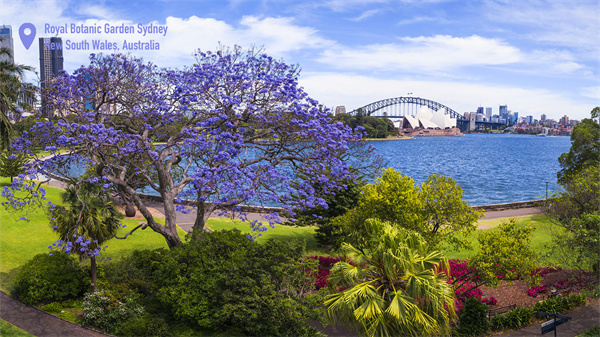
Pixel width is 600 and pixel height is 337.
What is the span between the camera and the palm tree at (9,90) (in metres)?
21.5

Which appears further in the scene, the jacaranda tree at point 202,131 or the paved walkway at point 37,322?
the jacaranda tree at point 202,131

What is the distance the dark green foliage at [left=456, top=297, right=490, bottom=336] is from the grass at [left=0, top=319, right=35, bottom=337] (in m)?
15.2

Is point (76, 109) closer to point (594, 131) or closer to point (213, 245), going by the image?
point (213, 245)

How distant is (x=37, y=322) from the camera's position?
15.8 m

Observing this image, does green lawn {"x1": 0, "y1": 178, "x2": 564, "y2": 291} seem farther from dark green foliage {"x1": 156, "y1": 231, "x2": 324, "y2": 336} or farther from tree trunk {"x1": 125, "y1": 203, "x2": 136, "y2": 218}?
dark green foliage {"x1": 156, "y1": 231, "x2": 324, "y2": 336}

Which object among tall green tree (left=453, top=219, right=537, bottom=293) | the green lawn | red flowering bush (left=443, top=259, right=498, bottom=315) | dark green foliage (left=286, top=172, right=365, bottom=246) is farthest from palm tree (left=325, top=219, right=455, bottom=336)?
dark green foliage (left=286, top=172, right=365, bottom=246)

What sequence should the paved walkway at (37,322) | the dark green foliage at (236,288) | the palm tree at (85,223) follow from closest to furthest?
the dark green foliage at (236,288), the paved walkway at (37,322), the palm tree at (85,223)

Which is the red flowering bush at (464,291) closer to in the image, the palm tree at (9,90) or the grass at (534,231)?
the grass at (534,231)

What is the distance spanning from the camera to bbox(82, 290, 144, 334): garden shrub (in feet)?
51.2

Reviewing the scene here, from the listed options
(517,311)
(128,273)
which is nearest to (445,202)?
(517,311)

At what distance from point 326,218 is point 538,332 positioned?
11.6m

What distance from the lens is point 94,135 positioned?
17.8 meters

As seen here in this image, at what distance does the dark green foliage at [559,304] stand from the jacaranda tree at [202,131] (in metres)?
9.93

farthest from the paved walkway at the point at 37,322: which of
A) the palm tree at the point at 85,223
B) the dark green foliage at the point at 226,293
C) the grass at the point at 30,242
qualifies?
the grass at the point at 30,242
